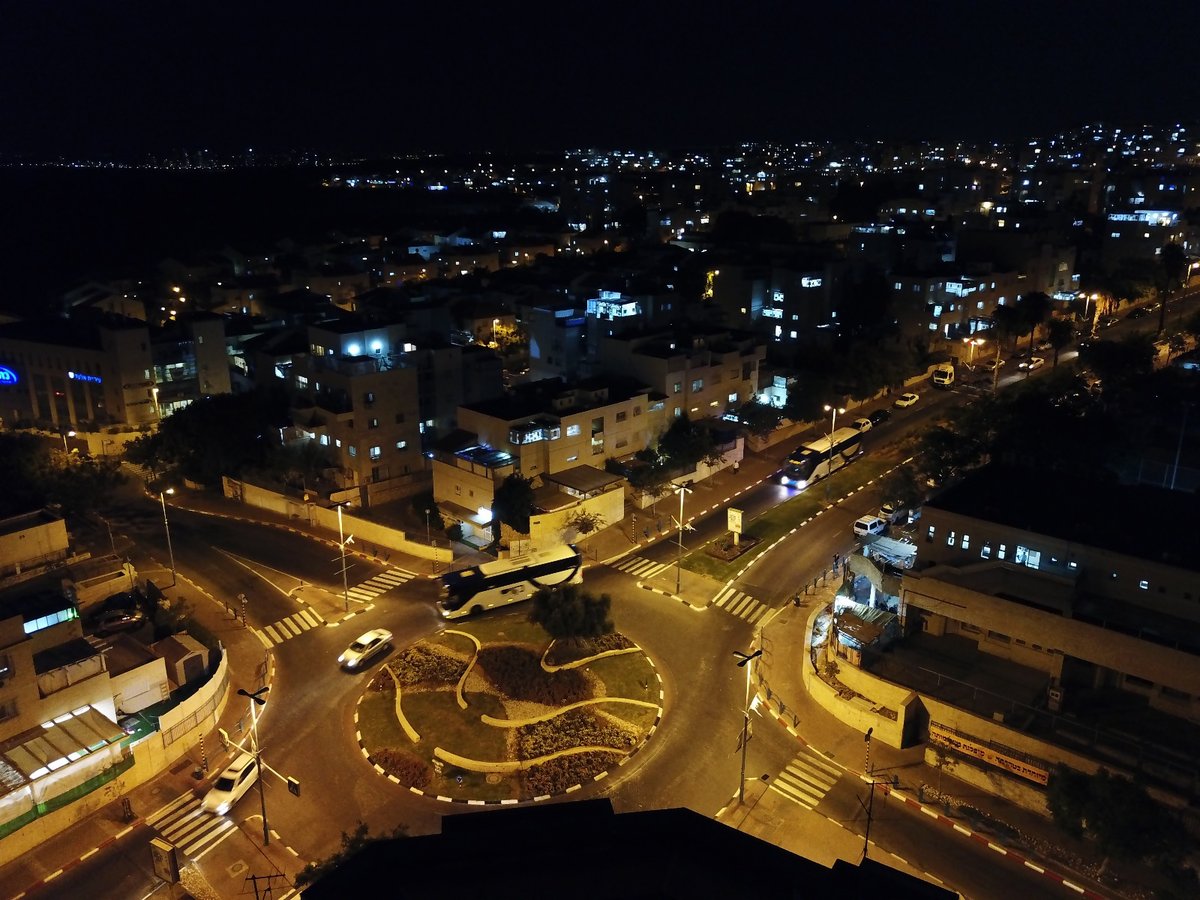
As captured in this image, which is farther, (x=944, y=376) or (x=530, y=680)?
(x=944, y=376)

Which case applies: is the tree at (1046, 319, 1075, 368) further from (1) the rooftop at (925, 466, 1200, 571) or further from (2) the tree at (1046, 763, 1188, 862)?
(2) the tree at (1046, 763, 1188, 862)

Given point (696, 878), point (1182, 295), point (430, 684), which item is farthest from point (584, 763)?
point (1182, 295)

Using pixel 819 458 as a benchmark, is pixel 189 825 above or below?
below

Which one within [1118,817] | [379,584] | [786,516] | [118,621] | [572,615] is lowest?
[379,584]

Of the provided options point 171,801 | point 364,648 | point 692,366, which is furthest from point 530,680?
point 692,366

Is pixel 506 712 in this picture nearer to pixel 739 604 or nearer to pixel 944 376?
pixel 739 604

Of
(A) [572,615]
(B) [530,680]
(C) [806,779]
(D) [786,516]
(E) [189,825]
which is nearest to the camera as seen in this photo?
(E) [189,825]
